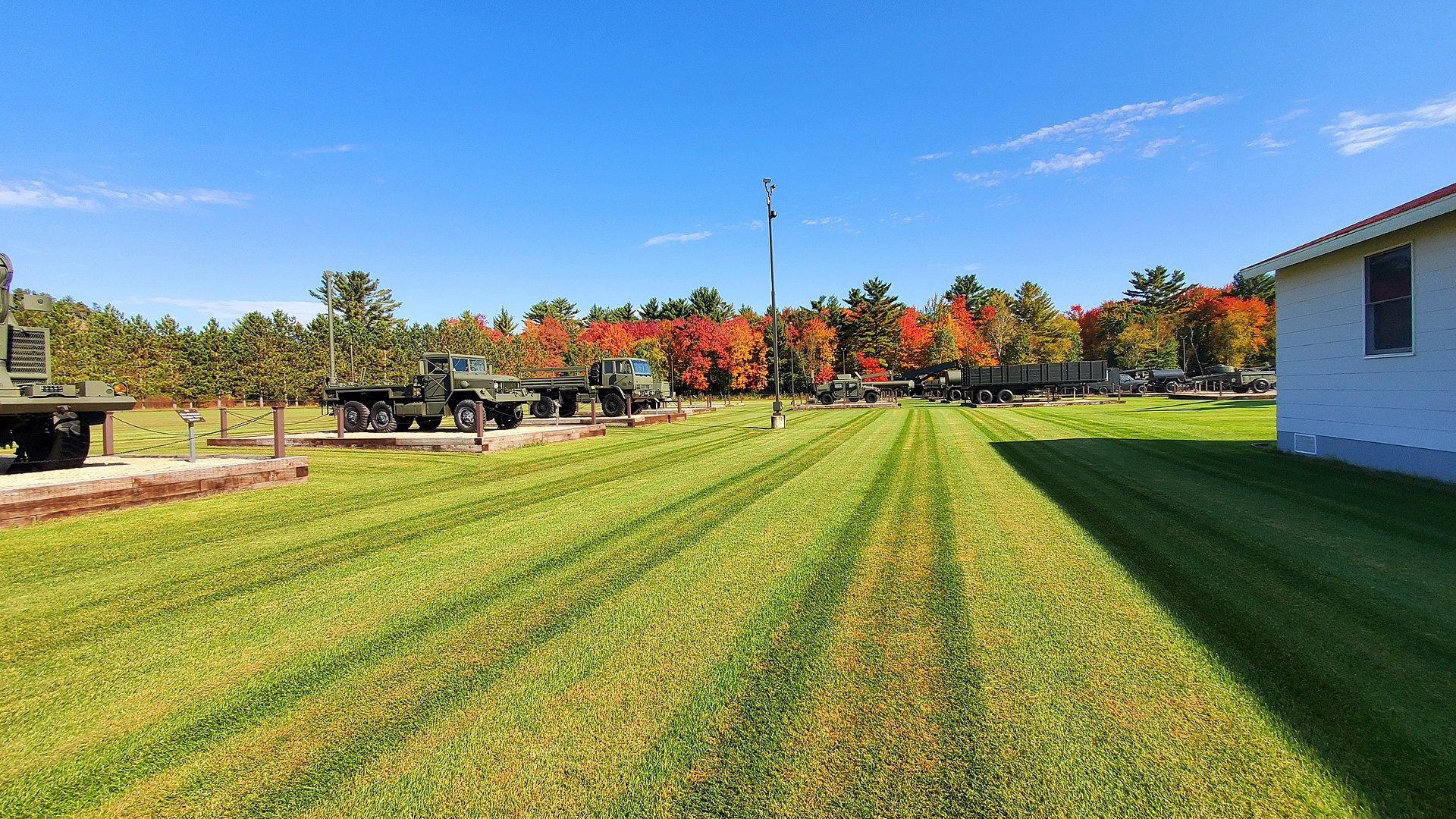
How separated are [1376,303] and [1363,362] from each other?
774 millimetres

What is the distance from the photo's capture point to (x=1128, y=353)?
58219 mm

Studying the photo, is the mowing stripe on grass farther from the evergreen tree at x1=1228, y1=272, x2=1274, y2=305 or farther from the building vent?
the evergreen tree at x1=1228, y1=272, x2=1274, y2=305

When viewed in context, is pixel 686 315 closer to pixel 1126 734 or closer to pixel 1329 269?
pixel 1329 269

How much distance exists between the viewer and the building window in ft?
24.4

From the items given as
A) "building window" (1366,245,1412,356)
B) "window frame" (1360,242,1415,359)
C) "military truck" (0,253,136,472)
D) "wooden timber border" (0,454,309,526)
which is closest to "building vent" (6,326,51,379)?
"military truck" (0,253,136,472)

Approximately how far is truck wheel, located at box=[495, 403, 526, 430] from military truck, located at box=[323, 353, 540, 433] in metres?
0.20

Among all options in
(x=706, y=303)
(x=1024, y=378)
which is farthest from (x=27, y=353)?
(x=706, y=303)

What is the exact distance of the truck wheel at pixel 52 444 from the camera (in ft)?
26.5

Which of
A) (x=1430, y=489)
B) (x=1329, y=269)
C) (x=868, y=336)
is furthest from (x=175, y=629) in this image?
(x=868, y=336)

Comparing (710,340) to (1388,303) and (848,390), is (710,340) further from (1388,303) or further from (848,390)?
(1388,303)

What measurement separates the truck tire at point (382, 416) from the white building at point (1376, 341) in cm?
1896

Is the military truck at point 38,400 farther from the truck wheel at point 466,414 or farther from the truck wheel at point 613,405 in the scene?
the truck wheel at point 613,405

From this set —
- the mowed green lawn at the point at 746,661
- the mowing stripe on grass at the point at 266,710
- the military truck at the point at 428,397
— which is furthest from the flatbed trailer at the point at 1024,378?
the mowing stripe on grass at the point at 266,710

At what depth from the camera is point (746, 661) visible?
2947 millimetres
